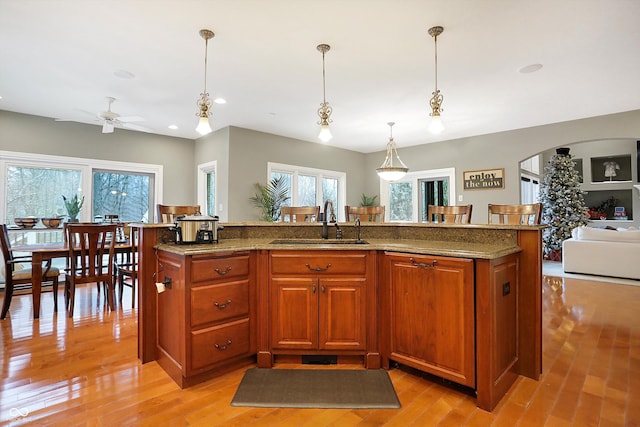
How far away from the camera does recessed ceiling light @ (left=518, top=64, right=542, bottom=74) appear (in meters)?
3.44

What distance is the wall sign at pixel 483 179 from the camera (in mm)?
6125

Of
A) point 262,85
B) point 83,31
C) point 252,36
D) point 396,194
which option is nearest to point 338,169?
point 396,194

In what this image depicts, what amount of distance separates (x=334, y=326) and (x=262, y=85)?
118 inches

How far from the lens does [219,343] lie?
2.18m

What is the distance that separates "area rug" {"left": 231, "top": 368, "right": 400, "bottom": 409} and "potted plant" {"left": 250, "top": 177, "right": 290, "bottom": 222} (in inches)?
155

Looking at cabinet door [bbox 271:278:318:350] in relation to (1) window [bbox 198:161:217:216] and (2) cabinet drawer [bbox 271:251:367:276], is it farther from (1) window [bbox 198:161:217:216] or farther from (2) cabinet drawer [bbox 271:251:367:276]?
(1) window [bbox 198:161:217:216]

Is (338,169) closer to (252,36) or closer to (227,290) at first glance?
(252,36)

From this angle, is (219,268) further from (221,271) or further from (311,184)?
(311,184)

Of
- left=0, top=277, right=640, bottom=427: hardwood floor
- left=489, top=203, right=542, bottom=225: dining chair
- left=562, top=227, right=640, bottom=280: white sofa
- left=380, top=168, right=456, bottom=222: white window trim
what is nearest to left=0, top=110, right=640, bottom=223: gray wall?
left=380, top=168, right=456, bottom=222: white window trim

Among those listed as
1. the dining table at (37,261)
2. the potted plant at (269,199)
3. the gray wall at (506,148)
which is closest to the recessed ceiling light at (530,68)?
the gray wall at (506,148)

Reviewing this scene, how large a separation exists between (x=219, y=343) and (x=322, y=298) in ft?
2.43

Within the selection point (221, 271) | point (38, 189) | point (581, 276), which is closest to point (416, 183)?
point (581, 276)

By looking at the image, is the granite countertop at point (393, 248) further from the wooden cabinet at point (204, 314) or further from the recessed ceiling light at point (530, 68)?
the recessed ceiling light at point (530, 68)

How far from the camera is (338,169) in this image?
7.59 metres
